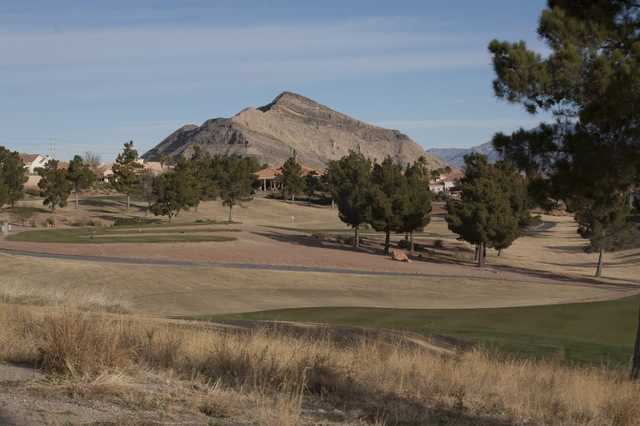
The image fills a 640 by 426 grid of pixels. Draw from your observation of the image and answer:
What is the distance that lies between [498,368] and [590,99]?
674cm

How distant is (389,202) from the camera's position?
240 ft

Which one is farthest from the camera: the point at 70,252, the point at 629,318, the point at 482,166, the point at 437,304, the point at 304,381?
the point at 482,166

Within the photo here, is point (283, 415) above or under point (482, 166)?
under

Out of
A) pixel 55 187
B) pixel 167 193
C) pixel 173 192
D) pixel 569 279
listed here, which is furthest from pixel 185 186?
pixel 569 279

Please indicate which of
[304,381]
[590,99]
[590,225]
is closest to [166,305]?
[590,99]

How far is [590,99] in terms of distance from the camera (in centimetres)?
1556

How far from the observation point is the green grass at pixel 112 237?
6366cm

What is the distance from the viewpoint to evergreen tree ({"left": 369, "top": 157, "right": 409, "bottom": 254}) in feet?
240

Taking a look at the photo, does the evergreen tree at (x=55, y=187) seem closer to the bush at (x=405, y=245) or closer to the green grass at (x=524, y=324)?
the bush at (x=405, y=245)

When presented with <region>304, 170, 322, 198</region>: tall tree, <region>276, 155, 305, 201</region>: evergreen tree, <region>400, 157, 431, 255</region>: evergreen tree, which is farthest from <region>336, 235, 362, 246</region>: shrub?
<region>304, 170, 322, 198</region>: tall tree

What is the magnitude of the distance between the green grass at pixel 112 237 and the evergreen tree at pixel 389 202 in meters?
14.2

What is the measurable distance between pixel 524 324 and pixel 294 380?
23403mm

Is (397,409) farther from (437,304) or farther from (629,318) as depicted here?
(437,304)

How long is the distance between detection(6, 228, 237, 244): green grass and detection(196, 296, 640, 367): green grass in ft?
113
